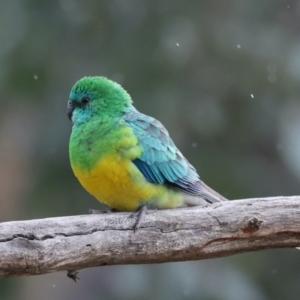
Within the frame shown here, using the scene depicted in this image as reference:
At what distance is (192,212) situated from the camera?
397 cm

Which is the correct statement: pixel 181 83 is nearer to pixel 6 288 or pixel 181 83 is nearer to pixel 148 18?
pixel 148 18

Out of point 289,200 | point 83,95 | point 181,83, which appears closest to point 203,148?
point 181,83

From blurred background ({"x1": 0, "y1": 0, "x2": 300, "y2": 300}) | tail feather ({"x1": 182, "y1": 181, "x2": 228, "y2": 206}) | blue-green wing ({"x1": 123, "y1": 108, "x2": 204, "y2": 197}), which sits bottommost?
tail feather ({"x1": 182, "y1": 181, "x2": 228, "y2": 206})

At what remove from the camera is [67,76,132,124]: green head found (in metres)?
4.64

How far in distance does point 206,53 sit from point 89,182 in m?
3.79

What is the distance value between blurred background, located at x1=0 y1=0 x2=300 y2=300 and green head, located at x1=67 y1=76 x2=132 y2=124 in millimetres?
2345

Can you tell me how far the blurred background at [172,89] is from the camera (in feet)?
24.0

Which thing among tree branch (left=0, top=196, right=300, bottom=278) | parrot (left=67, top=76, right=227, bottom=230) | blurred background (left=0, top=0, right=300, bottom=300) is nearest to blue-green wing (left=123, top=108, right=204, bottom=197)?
parrot (left=67, top=76, right=227, bottom=230)

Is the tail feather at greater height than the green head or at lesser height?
lesser

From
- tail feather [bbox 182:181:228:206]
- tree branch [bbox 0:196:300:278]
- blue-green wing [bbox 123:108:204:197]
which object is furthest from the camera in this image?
tail feather [bbox 182:181:228:206]

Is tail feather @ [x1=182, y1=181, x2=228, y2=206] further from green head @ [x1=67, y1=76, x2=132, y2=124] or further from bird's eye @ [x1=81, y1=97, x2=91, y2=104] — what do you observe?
bird's eye @ [x1=81, y1=97, x2=91, y2=104]

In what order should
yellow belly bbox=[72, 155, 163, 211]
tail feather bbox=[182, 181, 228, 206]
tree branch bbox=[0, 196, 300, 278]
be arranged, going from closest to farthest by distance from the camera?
tree branch bbox=[0, 196, 300, 278]
yellow belly bbox=[72, 155, 163, 211]
tail feather bbox=[182, 181, 228, 206]

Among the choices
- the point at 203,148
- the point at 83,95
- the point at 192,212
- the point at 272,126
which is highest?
the point at 272,126

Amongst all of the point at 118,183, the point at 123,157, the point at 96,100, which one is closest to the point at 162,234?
the point at 118,183
